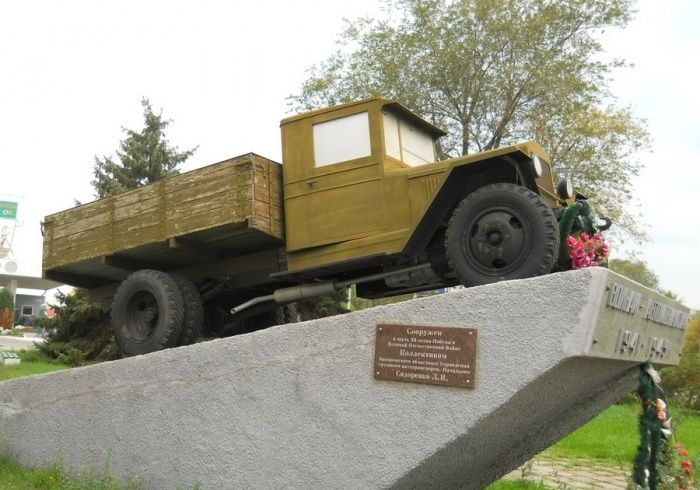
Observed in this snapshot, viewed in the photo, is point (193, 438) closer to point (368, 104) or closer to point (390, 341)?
point (390, 341)

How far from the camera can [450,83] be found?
69.4 feet

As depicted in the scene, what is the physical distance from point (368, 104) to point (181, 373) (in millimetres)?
2790

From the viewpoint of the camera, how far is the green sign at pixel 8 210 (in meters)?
45.2

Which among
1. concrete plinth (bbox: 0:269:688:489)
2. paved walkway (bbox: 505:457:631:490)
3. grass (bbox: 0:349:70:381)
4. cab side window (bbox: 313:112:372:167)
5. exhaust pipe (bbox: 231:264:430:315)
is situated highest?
cab side window (bbox: 313:112:372:167)

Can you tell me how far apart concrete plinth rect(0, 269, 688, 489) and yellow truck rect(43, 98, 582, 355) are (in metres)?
0.94

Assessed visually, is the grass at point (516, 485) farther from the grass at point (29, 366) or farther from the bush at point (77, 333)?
the bush at point (77, 333)

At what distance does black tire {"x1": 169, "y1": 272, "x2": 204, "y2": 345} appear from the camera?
273 inches

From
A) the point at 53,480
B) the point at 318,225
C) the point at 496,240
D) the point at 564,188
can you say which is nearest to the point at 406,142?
the point at 318,225

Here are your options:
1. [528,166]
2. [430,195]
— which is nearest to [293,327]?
[430,195]

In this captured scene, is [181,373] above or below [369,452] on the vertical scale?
above

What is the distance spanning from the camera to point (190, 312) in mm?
7004

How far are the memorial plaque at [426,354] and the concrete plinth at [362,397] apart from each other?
47 millimetres

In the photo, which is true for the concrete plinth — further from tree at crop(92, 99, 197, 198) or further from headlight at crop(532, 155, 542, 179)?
tree at crop(92, 99, 197, 198)

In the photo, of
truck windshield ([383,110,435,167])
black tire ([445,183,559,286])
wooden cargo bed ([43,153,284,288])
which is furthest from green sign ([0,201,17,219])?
black tire ([445,183,559,286])
